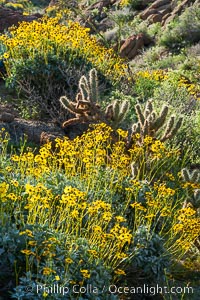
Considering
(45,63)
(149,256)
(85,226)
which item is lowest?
(149,256)

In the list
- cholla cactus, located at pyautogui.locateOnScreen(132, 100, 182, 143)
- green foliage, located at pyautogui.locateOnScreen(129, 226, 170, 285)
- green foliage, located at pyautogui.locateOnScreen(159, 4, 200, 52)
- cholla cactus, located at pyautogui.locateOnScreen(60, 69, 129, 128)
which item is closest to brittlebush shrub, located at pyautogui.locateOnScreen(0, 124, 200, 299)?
green foliage, located at pyautogui.locateOnScreen(129, 226, 170, 285)

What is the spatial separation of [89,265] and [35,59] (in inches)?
184

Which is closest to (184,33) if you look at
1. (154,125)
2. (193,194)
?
(154,125)

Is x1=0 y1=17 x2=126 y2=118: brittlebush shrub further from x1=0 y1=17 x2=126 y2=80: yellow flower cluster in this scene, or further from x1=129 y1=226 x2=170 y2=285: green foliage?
x1=129 y1=226 x2=170 y2=285: green foliage

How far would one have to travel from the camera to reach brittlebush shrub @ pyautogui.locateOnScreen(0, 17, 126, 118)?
7520 mm

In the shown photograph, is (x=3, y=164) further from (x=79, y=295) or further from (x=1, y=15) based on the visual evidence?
(x=1, y=15)

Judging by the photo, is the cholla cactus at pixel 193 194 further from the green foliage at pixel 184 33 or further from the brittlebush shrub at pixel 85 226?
the green foliage at pixel 184 33

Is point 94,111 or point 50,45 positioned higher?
point 50,45

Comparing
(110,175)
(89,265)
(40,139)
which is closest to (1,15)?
(40,139)

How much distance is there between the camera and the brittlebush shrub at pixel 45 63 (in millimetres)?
7520

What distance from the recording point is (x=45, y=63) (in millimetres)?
7656

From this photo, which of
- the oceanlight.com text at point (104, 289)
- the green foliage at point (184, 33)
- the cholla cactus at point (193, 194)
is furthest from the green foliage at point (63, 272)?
the green foliage at point (184, 33)

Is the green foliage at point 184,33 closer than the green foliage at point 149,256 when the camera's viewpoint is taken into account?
No

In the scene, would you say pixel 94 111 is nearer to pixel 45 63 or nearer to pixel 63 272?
pixel 45 63
